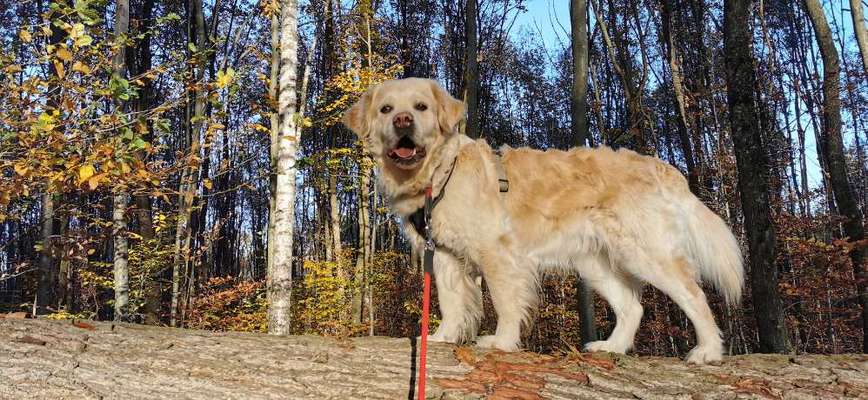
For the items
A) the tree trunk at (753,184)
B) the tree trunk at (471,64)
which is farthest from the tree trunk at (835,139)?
the tree trunk at (471,64)

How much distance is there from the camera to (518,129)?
106ft

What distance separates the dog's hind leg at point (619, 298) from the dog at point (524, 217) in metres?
0.02

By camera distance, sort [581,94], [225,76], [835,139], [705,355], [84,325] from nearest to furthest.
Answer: [84,325] < [705,355] < [225,76] < [581,94] < [835,139]

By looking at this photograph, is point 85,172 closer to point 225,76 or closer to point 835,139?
point 225,76

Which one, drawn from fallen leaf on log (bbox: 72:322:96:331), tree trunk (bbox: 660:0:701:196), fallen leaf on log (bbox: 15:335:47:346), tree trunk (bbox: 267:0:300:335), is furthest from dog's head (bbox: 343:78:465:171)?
tree trunk (bbox: 660:0:701:196)

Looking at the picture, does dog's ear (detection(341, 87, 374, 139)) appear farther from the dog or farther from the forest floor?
the forest floor

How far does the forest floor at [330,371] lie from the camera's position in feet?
8.04

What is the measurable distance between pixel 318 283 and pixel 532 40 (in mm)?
19500

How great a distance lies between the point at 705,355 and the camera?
3.57 metres

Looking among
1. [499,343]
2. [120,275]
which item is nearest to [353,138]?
[120,275]

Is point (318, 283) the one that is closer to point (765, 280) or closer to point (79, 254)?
point (79, 254)

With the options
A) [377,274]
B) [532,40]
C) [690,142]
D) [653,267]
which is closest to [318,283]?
[377,274]

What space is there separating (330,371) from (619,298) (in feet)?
9.04

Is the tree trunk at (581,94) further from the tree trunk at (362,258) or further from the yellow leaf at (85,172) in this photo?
the tree trunk at (362,258)
